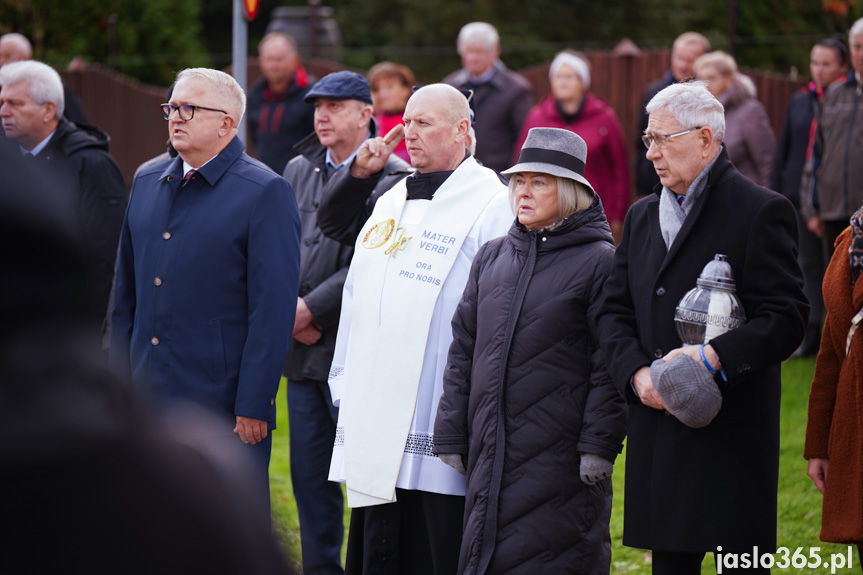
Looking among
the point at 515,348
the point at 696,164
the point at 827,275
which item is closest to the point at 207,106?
the point at 515,348

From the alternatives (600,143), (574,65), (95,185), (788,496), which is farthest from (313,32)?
(788,496)

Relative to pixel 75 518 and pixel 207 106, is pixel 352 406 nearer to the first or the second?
pixel 207 106

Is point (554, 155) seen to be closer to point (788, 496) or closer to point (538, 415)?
point (538, 415)

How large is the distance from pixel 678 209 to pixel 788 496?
304 centimetres

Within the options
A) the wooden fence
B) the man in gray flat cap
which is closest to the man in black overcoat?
the man in gray flat cap

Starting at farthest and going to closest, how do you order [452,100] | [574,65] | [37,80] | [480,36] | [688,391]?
[480,36] < [574,65] < [37,80] < [452,100] < [688,391]

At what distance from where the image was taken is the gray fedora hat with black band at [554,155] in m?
4.13

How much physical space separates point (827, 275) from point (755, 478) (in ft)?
2.95

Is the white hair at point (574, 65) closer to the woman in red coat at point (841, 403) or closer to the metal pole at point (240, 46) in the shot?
the metal pole at point (240, 46)

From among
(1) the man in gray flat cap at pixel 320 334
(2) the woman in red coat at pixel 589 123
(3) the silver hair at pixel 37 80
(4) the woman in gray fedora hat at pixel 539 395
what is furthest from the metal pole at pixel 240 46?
(2) the woman in red coat at pixel 589 123

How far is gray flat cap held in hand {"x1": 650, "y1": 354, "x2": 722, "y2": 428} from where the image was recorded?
11.5 ft

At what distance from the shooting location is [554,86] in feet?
29.7

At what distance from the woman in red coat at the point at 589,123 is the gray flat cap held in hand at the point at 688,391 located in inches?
219

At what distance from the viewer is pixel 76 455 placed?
908mm
